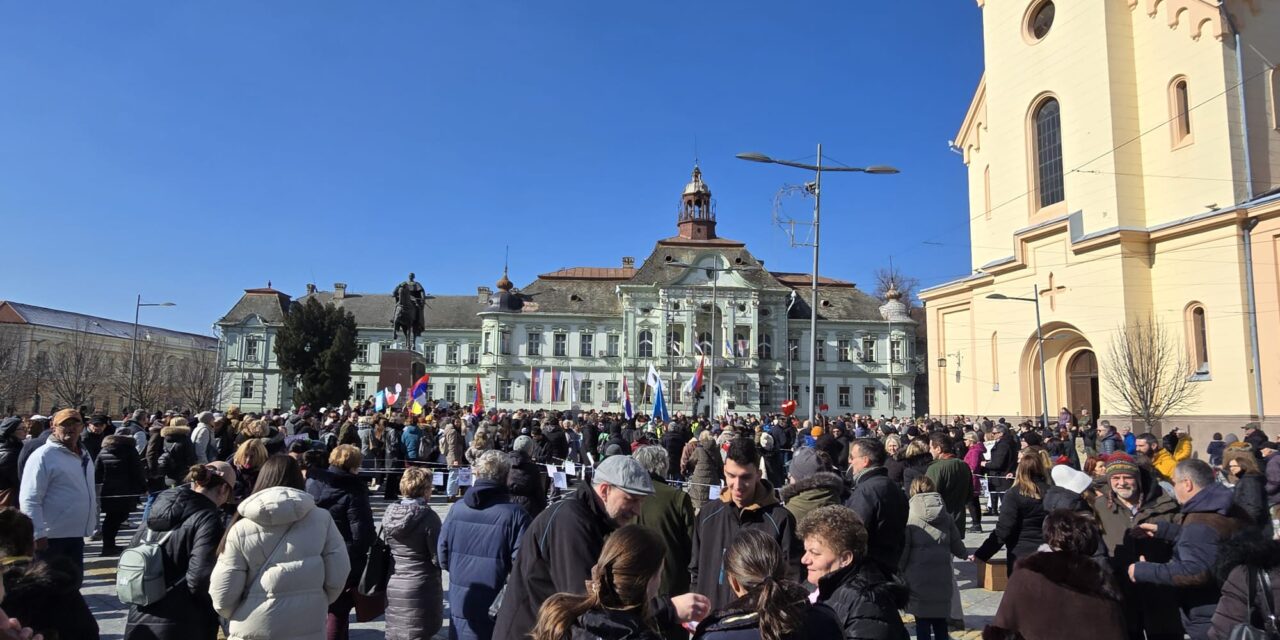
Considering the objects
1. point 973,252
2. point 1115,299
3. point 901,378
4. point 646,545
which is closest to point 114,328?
point 901,378

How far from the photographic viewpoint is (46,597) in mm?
3568

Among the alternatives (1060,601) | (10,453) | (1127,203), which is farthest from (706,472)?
(1127,203)

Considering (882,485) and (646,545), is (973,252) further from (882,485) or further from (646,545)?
(646,545)

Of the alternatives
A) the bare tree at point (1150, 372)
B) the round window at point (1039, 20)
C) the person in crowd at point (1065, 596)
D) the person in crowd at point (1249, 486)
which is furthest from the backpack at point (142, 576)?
the round window at point (1039, 20)

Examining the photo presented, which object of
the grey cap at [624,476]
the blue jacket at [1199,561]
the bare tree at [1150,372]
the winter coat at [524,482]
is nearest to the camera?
the grey cap at [624,476]

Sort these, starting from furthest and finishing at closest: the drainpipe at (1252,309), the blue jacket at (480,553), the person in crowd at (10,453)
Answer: the drainpipe at (1252,309)
the person in crowd at (10,453)
the blue jacket at (480,553)

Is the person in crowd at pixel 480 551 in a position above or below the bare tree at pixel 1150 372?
below

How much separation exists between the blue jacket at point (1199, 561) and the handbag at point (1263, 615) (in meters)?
0.32

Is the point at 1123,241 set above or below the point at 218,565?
above

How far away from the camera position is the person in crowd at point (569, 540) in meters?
3.59

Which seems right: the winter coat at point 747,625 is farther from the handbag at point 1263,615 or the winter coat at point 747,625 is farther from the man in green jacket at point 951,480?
the man in green jacket at point 951,480

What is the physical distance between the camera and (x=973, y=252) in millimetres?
35500

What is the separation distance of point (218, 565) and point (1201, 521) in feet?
18.9

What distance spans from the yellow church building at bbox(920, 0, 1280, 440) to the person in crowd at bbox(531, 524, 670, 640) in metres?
28.0
